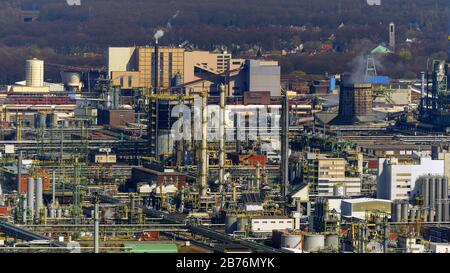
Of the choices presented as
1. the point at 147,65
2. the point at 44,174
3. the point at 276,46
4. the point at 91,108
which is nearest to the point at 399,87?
the point at 276,46

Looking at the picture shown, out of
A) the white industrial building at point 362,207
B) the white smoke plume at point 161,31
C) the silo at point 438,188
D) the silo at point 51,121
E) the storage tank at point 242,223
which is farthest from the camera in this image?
the white smoke plume at point 161,31

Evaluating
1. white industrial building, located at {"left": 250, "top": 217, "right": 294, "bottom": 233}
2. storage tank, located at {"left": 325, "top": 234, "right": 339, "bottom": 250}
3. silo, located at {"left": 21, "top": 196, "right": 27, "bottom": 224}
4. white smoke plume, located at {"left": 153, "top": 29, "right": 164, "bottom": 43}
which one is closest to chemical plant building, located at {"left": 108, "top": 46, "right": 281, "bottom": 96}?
→ white smoke plume, located at {"left": 153, "top": 29, "right": 164, "bottom": 43}

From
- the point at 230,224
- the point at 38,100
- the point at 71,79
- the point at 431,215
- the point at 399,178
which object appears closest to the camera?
the point at 230,224

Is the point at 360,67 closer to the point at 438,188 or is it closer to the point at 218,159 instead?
the point at 218,159

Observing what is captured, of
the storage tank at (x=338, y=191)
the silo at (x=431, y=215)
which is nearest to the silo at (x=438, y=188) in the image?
the silo at (x=431, y=215)

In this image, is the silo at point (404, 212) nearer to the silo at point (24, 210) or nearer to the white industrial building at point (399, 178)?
the white industrial building at point (399, 178)

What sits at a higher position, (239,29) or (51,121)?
(239,29)

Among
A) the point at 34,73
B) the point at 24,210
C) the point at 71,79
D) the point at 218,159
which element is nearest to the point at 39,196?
the point at 24,210
